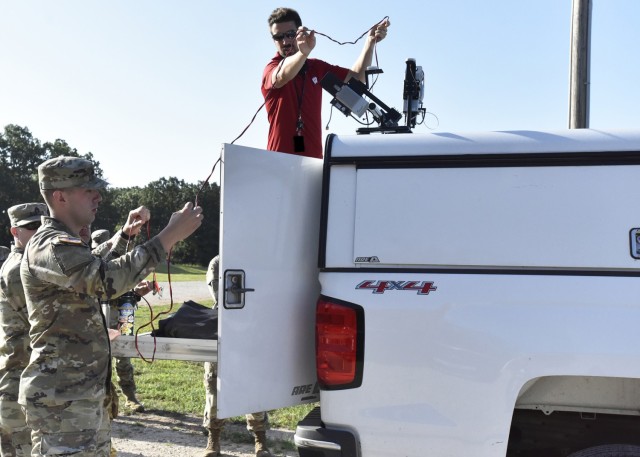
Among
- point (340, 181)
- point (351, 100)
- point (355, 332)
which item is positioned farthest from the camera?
point (351, 100)

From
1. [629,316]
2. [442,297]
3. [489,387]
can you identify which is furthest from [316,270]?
[629,316]

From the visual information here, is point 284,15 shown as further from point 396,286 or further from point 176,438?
point 176,438

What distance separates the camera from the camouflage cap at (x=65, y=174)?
3059mm

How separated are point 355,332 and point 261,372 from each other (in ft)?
1.70

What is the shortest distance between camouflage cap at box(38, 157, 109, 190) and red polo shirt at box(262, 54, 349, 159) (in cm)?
127

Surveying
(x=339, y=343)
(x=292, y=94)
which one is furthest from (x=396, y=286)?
(x=292, y=94)

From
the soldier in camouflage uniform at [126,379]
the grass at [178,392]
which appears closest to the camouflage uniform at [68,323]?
the grass at [178,392]

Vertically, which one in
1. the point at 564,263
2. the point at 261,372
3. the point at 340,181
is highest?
the point at 340,181

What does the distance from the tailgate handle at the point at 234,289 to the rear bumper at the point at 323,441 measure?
2.09 feet

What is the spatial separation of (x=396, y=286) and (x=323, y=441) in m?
0.75

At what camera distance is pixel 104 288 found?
2.87 m

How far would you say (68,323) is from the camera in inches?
120

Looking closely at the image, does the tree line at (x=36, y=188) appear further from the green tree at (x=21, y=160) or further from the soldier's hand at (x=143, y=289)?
the soldier's hand at (x=143, y=289)

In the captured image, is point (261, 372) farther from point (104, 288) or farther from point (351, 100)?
point (351, 100)
